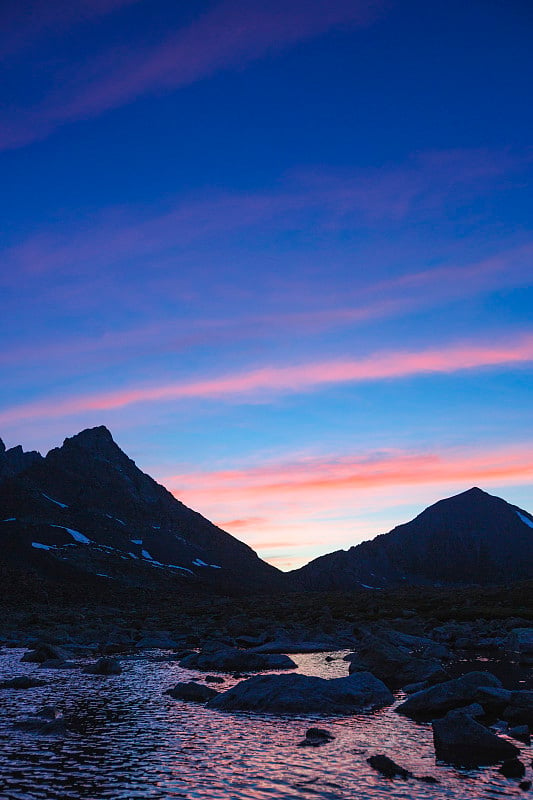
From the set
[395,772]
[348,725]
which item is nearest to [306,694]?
[348,725]

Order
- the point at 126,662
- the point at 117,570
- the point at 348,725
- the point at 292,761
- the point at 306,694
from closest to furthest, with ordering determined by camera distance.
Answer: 1. the point at 292,761
2. the point at 348,725
3. the point at 306,694
4. the point at 126,662
5. the point at 117,570

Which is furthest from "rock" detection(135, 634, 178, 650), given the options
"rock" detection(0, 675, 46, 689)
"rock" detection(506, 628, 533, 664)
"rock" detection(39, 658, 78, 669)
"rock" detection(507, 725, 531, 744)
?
"rock" detection(507, 725, 531, 744)

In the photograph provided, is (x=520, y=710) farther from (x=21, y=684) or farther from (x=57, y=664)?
(x=57, y=664)

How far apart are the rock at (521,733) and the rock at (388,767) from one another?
468 cm

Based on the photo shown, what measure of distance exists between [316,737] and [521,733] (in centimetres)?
581

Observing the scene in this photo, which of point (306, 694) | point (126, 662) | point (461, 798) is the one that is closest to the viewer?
point (461, 798)

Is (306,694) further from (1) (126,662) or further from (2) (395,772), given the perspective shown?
(1) (126,662)

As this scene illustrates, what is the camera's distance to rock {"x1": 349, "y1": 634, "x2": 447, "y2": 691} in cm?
2852

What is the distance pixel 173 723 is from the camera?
69.0ft

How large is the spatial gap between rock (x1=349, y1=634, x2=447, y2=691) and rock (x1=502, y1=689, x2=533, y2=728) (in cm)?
629

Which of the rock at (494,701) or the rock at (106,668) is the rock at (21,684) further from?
the rock at (494,701)

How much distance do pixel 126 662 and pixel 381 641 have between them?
1665 cm

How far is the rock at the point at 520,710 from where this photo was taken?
67.1 feet

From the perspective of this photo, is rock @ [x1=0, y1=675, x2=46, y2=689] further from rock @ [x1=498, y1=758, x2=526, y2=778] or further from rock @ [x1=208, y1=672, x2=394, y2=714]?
rock @ [x1=498, y1=758, x2=526, y2=778]
